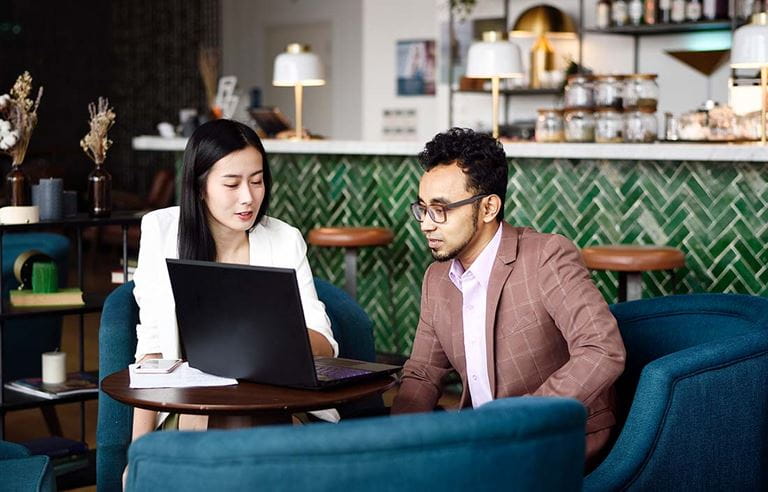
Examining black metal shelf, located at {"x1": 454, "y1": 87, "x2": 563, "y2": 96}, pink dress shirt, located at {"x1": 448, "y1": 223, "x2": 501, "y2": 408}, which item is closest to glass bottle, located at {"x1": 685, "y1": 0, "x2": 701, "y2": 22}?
black metal shelf, located at {"x1": 454, "y1": 87, "x2": 563, "y2": 96}

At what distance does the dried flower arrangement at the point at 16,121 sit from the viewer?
13.2ft

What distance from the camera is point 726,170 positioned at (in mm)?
4824

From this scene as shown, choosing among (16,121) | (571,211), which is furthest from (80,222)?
(571,211)

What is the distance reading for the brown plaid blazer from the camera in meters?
2.47

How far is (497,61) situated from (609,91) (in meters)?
0.60

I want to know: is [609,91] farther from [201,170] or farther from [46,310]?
[201,170]

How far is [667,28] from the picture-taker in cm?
805

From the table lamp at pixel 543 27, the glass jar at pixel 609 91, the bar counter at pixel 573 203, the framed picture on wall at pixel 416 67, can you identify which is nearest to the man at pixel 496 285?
the bar counter at pixel 573 203

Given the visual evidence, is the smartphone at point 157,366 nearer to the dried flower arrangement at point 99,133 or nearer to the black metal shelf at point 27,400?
the black metal shelf at point 27,400

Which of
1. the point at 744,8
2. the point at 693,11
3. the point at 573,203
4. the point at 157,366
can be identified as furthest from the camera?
the point at 693,11

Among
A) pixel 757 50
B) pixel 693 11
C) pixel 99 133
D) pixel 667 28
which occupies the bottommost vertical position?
pixel 99 133

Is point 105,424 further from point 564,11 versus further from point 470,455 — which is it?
point 564,11

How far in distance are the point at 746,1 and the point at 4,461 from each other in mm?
6277

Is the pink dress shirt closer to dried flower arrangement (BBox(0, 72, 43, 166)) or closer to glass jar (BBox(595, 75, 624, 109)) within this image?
dried flower arrangement (BBox(0, 72, 43, 166))
